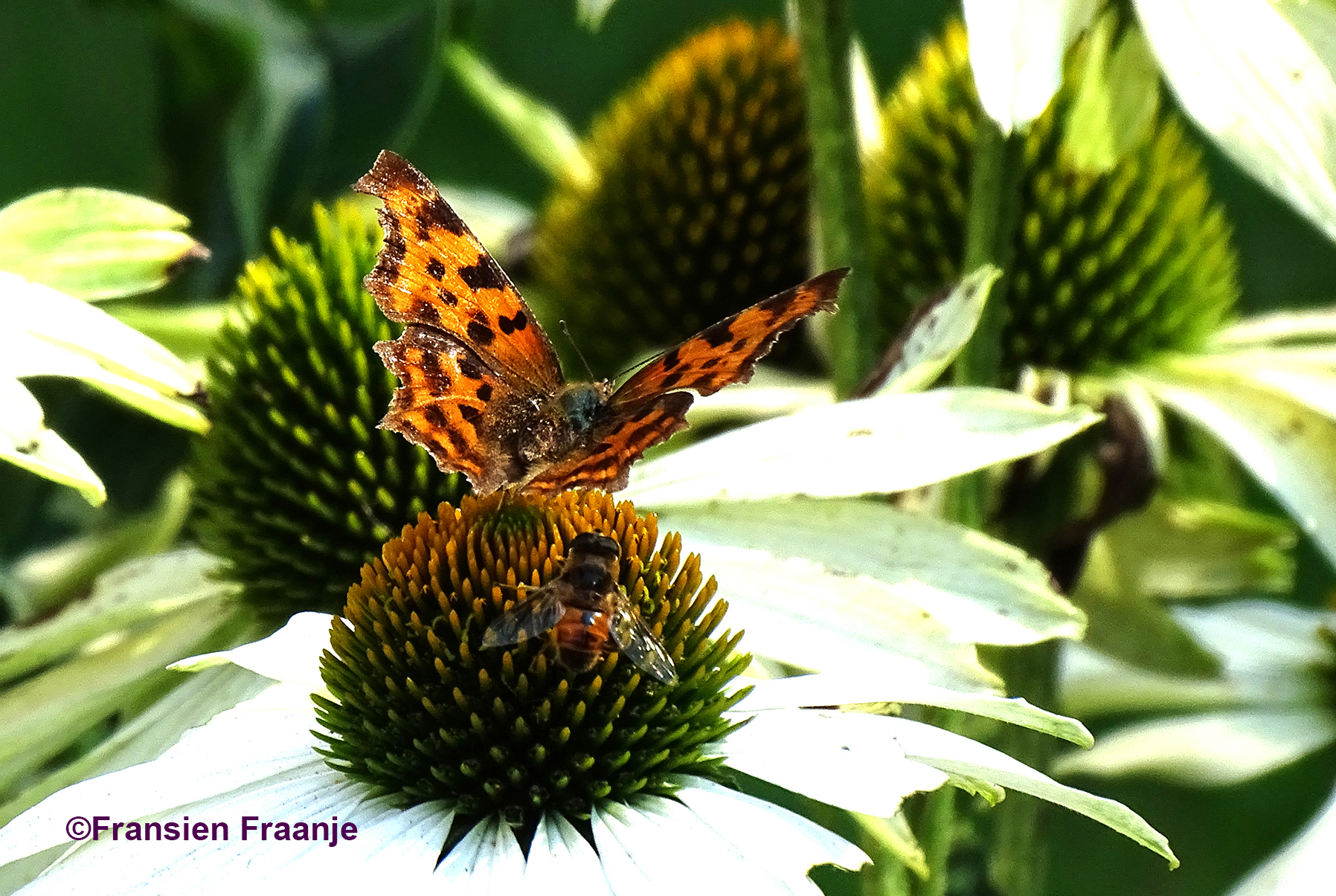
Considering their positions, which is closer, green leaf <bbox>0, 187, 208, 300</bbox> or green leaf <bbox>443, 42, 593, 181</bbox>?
green leaf <bbox>0, 187, 208, 300</bbox>

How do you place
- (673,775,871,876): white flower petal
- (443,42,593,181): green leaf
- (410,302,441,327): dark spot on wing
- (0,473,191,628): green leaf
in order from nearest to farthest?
(673,775,871,876): white flower petal
(410,302,441,327): dark spot on wing
(0,473,191,628): green leaf
(443,42,593,181): green leaf

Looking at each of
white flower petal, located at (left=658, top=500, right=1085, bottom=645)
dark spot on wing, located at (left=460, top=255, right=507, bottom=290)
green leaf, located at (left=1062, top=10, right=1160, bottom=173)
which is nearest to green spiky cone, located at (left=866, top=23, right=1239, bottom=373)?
green leaf, located at (left=1062, top=10, right=1160, bottom=173)

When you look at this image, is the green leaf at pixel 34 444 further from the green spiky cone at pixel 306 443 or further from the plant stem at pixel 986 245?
the plant stem at pixel 986 245

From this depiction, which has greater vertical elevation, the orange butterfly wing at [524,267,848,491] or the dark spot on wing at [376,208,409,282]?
the dark spot on wing at [376,208,409,282]

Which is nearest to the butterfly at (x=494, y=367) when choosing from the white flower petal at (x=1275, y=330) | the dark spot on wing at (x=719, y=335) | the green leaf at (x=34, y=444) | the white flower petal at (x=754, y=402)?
the dark spot on wing at (x=719, y=335)

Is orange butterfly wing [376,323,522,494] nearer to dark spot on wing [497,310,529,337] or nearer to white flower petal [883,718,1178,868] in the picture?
dark spot on wing [497,310,529,337]

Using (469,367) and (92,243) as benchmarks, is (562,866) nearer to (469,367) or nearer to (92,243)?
(469,367)
